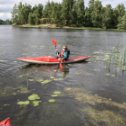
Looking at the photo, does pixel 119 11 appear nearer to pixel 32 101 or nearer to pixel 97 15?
pixel 97 15

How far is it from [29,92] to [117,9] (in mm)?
100367

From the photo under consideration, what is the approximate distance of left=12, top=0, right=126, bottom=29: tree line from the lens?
3733 inches

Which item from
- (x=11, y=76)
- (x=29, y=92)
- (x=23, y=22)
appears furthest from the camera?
(x=23, y=22)

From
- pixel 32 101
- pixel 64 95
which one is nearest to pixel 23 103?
pixel 32 101

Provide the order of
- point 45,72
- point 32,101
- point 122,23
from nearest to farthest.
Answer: point 32,101
point 45,72
point 122,23

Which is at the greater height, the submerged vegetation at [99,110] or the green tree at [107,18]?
the green tree at [107,18]

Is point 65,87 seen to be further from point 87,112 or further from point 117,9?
point 117,9

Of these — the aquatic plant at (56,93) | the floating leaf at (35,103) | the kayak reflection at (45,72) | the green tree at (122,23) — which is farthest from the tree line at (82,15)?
the floating leaf at (35,103)

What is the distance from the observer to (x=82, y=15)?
9881 cm

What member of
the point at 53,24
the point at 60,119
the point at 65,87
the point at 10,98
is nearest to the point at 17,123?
the point at 60,119

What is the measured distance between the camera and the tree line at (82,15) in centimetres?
9481

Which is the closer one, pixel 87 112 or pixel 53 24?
pixel 87 112

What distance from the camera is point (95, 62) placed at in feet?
70.8

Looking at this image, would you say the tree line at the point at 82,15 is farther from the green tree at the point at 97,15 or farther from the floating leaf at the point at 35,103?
the floating leaf at the point at 35,103
